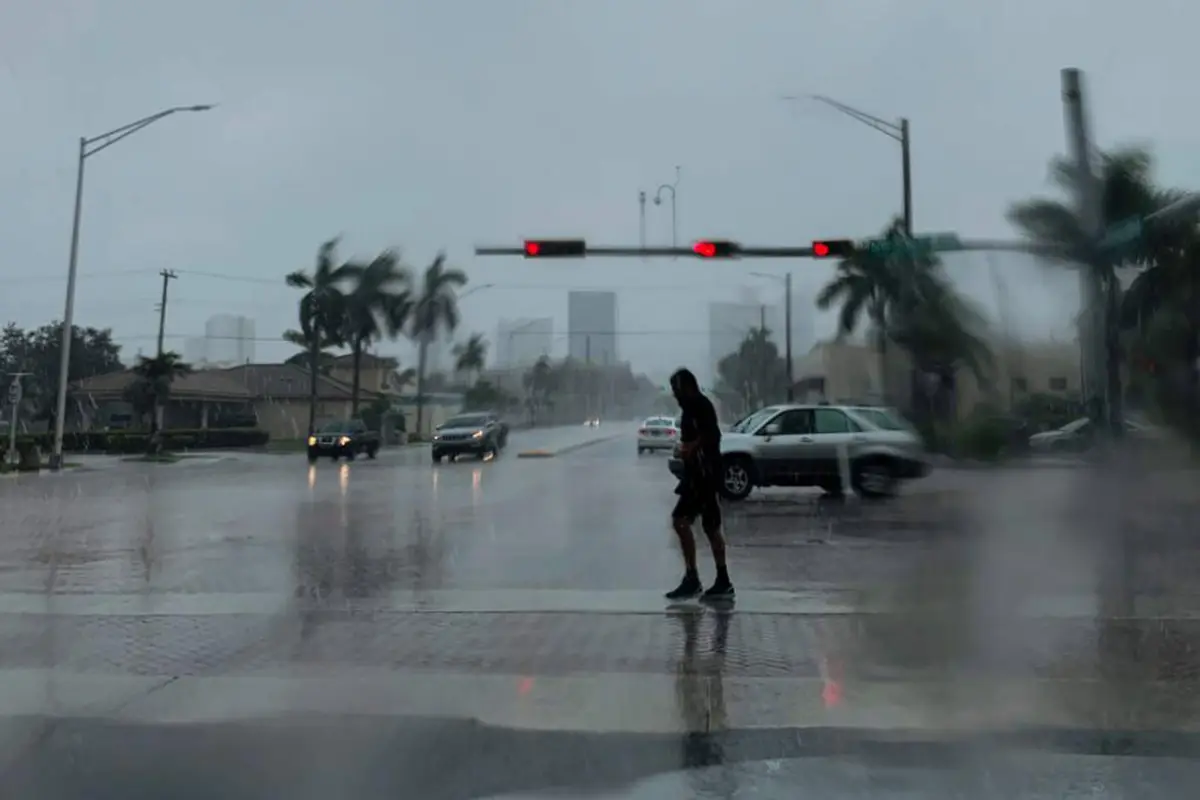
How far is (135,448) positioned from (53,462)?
515 inches

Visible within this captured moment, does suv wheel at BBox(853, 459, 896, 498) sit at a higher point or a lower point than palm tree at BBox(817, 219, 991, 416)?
lower

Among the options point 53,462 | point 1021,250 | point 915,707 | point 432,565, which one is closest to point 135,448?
point 53,462

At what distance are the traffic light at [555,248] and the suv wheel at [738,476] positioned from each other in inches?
201

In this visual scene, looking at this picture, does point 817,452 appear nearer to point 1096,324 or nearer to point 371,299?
point 1096,324

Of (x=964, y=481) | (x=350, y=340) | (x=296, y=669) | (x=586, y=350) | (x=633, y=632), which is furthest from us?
(x=586, y=350)

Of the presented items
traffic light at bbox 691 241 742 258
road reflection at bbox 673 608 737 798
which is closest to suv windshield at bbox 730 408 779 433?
traffic light at bbox 691 241 742 258

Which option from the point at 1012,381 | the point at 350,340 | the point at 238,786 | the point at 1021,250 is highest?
the point at 350,340

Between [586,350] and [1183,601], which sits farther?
[586,350]

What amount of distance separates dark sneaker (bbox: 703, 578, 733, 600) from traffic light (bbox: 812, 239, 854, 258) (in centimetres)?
1332

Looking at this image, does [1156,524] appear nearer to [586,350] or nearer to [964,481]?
[964,481]

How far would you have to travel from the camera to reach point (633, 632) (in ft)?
28.4

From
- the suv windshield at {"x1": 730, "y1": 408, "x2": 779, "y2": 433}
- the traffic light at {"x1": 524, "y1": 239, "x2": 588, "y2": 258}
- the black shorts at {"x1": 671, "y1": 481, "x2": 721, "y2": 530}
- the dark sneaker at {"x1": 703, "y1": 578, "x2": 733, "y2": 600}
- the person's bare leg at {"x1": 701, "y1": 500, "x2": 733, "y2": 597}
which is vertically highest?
the traffic light at {"x1": 524, "y1": 239, "x2": 588, "y2": 258}

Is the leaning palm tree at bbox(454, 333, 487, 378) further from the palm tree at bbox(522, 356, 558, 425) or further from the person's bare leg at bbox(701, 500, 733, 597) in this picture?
the person's bare leg at bbox(701, 500, 733, 597)

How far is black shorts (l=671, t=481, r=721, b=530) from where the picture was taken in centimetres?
977
